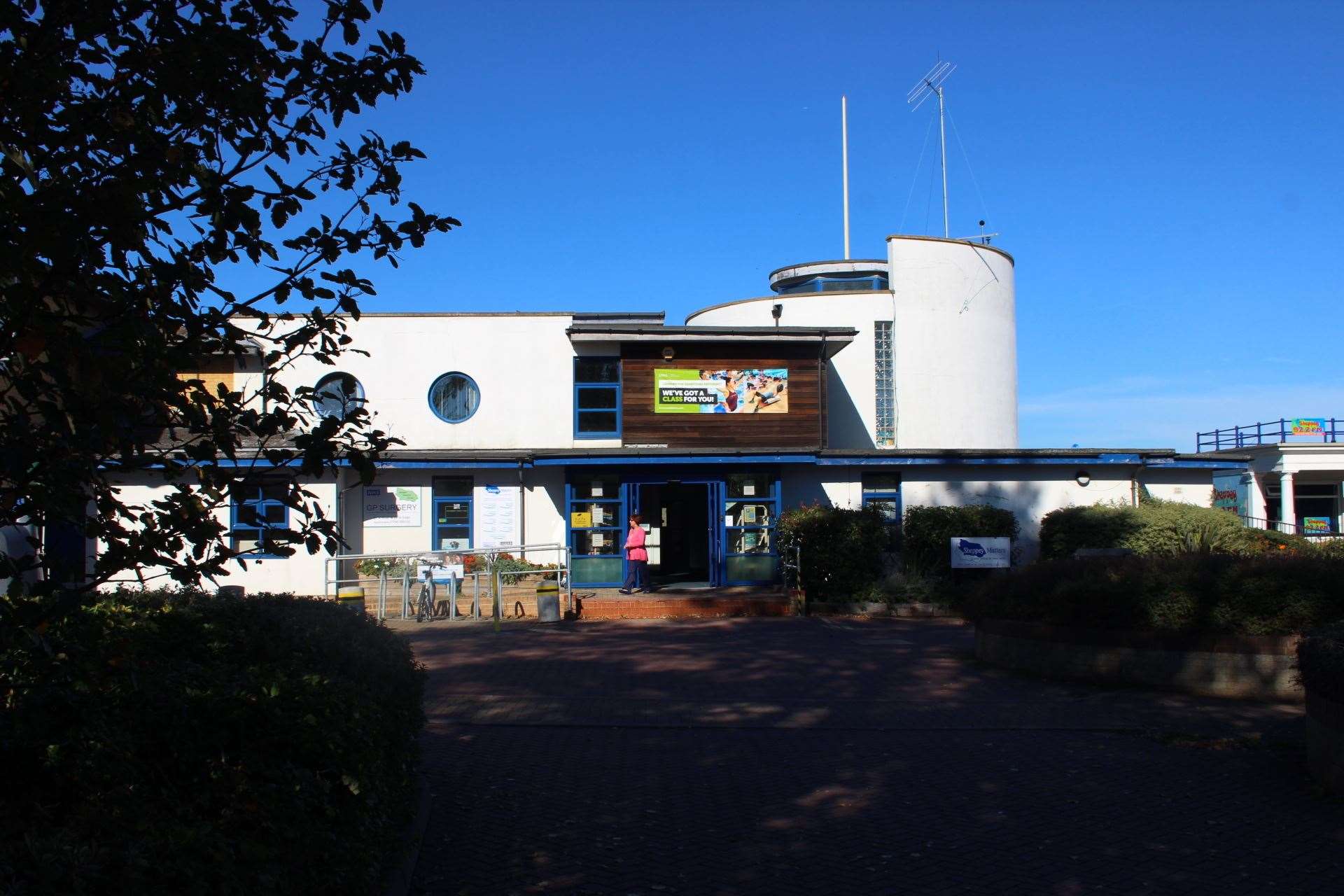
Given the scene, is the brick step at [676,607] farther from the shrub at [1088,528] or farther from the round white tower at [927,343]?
the round white tower at [927,343]

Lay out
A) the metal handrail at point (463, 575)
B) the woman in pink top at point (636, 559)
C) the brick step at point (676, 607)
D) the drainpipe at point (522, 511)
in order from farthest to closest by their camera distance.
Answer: the drainpipe at point (522, 511) → the woman in pink top at point (636, 559) → the brick step at point (676, 607) → the metal handrail at point (463, 575)

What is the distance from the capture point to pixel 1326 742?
771cm

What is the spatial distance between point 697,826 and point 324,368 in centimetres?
1987

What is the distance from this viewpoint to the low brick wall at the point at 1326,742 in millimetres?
7512

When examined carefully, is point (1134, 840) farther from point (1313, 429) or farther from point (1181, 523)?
point (1313, 429)

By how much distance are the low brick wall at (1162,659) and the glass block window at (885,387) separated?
1818cm

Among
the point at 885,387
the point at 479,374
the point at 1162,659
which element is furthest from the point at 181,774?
the point at 885,387

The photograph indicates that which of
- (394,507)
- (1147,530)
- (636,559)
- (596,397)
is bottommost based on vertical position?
(636,559)

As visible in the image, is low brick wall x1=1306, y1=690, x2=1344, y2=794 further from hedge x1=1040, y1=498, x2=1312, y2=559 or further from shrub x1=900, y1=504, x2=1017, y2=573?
shrub x1=900, y1=504, x2=1017, y2=573

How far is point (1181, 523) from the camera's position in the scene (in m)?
21.7

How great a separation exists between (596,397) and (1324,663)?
59.1 ft

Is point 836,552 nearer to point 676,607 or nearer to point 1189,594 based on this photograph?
point 676,607

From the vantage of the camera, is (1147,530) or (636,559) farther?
(1147,530)

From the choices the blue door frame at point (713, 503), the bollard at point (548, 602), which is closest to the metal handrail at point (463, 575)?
the bollard at point (548, 602)
